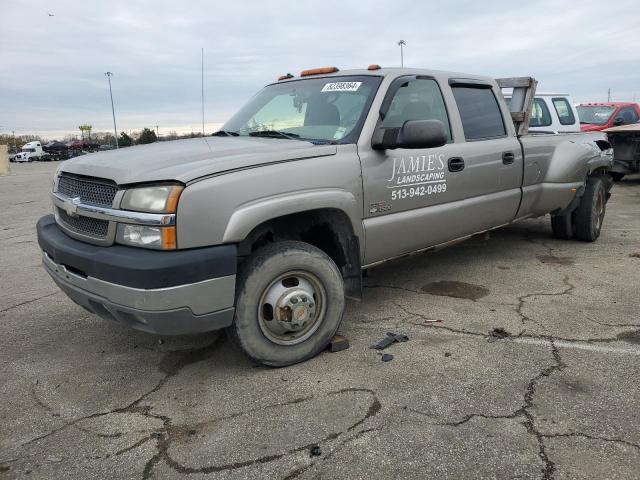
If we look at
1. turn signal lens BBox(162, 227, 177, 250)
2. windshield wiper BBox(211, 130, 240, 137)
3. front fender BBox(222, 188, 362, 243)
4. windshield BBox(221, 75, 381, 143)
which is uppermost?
windshield BBox(221, 75, 381, 143)

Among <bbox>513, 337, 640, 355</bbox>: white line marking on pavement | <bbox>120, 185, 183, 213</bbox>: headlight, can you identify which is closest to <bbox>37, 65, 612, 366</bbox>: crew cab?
<bbox>120, 185, 183, 213</bbox>: headlight

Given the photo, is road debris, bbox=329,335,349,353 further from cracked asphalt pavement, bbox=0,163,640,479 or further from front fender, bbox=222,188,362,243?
front fender, bbox=222,188,362,243

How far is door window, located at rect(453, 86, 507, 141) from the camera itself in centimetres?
451

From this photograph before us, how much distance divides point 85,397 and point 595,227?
19.4 feet

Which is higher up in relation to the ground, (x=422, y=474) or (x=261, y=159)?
(x=261, y=159)

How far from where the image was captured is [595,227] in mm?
6367

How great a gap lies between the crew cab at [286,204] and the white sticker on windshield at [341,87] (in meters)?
0.01

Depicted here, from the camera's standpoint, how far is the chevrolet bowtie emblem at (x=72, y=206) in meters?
3.05

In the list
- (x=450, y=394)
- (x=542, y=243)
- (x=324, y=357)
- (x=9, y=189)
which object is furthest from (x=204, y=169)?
(x=9, y=189)

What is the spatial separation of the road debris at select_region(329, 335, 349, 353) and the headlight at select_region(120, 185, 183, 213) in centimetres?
143

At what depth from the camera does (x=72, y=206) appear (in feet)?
10.1

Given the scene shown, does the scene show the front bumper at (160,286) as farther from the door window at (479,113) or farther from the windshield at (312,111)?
the door window at (479,113)

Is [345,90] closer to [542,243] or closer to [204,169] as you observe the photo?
[204,169]

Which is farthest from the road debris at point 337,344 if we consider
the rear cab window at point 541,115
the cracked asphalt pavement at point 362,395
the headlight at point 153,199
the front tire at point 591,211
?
the rear cab window at point 541,115
